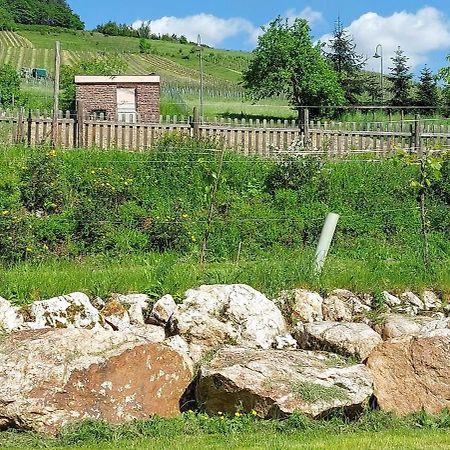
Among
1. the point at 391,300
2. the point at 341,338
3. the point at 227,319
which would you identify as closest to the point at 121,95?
the point at 391,300

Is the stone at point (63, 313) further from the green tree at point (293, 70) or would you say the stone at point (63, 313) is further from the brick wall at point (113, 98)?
the green tree at point (293, 70)

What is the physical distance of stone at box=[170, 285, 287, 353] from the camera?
27.5 ft

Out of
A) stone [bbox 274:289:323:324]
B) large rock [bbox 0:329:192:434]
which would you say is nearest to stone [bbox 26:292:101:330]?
large rock [bbox 0:329:192:434]

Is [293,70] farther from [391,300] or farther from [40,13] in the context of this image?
[40,13]

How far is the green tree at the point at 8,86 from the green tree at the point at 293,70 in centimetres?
1011

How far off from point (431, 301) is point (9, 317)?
5152 millimetres

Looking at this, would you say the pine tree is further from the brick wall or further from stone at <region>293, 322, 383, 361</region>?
stone at <region>293, 322, 383, 361</region>

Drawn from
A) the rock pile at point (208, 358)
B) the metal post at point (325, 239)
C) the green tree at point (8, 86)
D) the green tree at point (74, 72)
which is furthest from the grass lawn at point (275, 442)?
the green tree at point (8, 86)

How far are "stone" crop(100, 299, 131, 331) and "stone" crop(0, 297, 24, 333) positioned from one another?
921 mm

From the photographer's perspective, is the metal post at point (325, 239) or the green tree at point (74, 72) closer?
the metal post at point (325, 239)

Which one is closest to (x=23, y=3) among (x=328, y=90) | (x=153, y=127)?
(x=328, y=90)

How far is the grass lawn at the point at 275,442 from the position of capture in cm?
650

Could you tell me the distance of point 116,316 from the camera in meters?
8.81

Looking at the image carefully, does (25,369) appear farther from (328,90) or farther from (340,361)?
(328,90)
